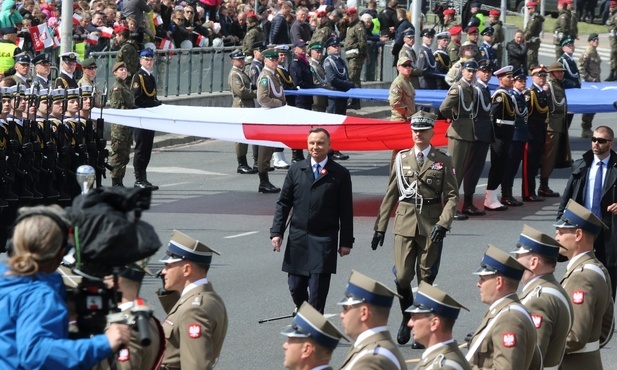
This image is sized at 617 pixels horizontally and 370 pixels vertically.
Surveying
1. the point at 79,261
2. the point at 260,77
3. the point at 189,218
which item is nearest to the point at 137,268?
the point at 79,261

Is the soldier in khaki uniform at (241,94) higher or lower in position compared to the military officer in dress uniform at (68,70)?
lower

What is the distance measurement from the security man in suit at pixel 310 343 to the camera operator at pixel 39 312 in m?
1.58

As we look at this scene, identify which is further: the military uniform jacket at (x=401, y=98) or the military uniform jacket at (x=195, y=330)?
the military uniform jacket at (x=401, y=98)

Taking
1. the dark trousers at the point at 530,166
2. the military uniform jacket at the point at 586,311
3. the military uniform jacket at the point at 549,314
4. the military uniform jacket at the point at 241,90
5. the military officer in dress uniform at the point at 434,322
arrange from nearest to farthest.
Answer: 1. the military officer in dress uniform at the point at 434,322
2. the military uniform jacket at the point at 549,314
3. the military uniform jacket at the point at 586,311
4. the dark trousers at the point at 530,166
5. the military uniform jacket at the point at 241,90

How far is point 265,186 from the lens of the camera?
19234 millimetres

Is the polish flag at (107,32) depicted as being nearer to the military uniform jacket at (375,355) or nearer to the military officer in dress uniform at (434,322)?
the military officer in dress uniform at (434,322)

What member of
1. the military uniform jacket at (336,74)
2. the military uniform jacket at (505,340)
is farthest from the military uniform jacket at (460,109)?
the military uniform jacket at (505,340)

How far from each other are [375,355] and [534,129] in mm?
12802

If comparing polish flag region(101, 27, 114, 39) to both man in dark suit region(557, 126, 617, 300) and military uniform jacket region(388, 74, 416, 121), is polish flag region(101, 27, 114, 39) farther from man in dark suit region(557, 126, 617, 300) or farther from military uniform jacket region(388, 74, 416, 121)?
man in dark suit region(557, 126, 617, 300)

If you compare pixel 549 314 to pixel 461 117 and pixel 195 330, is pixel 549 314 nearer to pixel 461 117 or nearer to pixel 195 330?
pixel 195 330

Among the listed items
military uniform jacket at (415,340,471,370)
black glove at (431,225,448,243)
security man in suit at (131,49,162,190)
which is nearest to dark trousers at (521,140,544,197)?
security man in suit at (131,49,162,190)

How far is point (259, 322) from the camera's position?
1212 centimetres

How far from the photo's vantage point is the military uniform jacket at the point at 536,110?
19234mm

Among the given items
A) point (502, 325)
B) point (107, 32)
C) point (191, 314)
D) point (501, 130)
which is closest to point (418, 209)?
point (502, 325)
